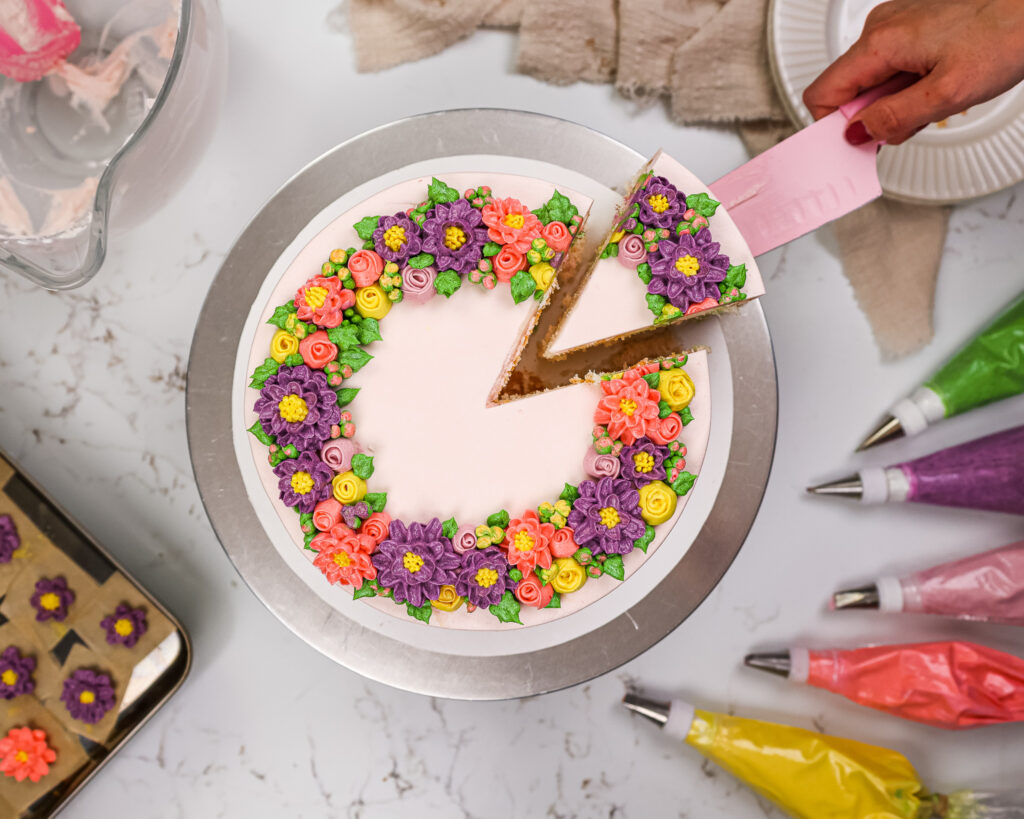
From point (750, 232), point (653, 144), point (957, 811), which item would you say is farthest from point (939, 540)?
point (653, 144)

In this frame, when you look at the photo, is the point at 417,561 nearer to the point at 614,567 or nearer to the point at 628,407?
the point at 614,567

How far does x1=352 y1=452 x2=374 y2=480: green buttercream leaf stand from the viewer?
5.18ft

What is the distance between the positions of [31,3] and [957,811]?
2.83 meters

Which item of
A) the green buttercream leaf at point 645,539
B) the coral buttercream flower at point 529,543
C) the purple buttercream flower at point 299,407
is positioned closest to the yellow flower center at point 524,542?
the coral buttercream flower at point 529,543

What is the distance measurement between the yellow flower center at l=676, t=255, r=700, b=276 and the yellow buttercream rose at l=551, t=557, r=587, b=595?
631mm


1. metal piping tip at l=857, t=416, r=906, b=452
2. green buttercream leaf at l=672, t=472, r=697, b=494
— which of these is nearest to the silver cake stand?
green buttercream leaf at l=672, t=472, r=697, b=494

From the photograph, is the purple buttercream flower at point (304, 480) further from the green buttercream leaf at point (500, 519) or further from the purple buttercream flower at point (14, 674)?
the purple buttercream flower at point (14, 674)

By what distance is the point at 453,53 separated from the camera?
201 centimetres

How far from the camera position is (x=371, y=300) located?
1.60 meters

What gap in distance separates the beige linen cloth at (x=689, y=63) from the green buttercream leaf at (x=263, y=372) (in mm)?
904

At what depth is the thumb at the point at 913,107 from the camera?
4.94ft

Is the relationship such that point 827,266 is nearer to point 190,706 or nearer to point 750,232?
point 750,232

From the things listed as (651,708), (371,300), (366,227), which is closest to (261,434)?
(371,300)

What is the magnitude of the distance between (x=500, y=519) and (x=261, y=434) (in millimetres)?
522
